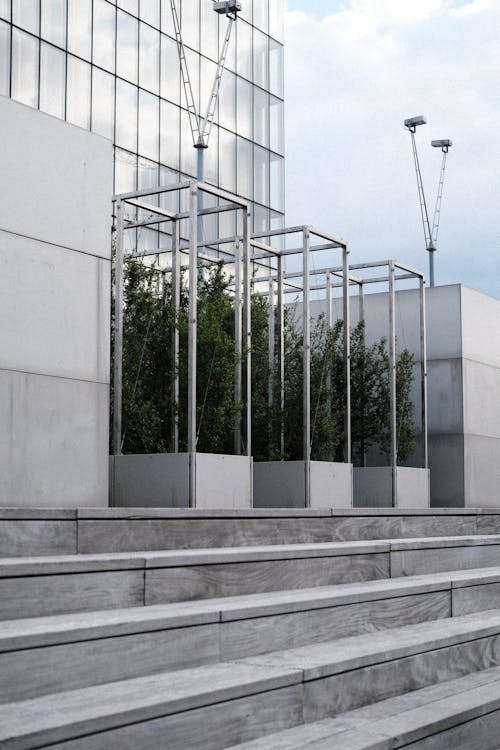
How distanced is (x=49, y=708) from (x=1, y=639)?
0.38 metres

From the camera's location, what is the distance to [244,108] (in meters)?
36.7

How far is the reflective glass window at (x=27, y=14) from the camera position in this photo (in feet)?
91.0

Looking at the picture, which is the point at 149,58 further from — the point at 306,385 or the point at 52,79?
the point at 306,385

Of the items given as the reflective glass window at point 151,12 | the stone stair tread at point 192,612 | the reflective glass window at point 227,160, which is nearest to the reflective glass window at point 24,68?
the reflective glass window at point 151,12

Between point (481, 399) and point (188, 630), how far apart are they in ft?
41.0

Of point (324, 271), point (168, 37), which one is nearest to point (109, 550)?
point (324, 271)

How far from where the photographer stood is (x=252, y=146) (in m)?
36.8

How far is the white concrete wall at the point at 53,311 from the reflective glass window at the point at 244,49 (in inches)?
1097

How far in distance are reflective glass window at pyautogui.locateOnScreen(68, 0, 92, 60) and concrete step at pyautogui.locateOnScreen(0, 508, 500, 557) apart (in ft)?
71.8

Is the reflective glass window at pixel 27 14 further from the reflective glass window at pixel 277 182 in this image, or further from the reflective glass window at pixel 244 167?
the reflective glass window at pixel 277 182

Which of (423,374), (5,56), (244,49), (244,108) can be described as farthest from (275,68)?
(423,374)

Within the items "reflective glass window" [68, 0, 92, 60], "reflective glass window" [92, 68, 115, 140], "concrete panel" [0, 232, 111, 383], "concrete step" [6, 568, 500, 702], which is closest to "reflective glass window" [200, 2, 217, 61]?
"reflective glass window" [92, 68, 115, 140]

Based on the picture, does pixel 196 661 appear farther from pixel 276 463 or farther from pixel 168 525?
pixel 276 463

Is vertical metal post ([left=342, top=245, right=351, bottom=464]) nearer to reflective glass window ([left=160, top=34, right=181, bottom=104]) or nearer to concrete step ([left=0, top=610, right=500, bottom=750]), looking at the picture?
concrete step ([left=0, top=610, right=500, bottom=750])
